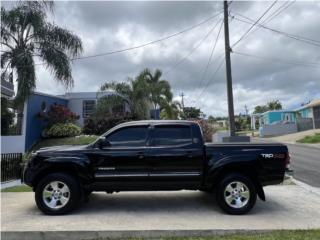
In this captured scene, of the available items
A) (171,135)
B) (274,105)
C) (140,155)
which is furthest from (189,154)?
(274,105)

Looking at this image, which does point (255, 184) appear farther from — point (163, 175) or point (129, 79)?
point (129, 79)

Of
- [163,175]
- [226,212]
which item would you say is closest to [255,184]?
[226,212]

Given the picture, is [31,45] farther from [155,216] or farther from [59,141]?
[155,216]

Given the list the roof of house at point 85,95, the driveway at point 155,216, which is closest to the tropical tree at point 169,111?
the roof of house at point 85,95

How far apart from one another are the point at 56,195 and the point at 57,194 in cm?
3

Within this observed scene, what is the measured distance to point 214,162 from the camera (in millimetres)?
7379

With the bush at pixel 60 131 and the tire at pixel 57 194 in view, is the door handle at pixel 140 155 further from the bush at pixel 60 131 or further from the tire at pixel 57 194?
the bush at pixel 60 131

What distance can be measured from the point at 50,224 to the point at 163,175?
7.35 feet

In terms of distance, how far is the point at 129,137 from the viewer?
762cm

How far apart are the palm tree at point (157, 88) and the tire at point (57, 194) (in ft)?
67.2

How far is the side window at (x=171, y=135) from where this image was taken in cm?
755

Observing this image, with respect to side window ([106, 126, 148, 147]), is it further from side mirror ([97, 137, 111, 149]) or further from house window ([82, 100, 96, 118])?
house window ([82, 100, 96, 118])

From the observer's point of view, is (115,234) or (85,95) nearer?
(115,234)

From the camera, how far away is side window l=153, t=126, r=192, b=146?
7.55 meters
